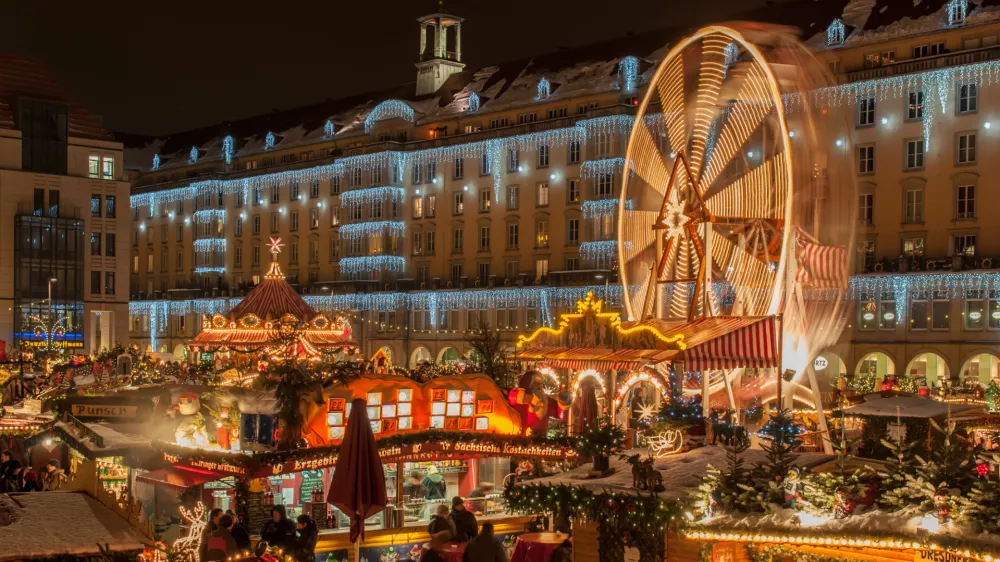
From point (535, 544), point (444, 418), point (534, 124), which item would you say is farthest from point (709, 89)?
point (534, 124)

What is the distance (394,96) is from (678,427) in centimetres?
6872

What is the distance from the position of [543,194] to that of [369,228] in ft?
40.9

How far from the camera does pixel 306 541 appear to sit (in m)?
18.1

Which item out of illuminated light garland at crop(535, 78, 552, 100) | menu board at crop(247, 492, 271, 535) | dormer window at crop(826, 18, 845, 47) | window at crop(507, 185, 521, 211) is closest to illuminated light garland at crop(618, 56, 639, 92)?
illuminated light garland at crop(535, 78, 552, 100)

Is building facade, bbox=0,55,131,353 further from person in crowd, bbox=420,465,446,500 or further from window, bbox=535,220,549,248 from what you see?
person in crowd, bbox=420,465,446,500

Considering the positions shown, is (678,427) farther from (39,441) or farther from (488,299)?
(488,299)

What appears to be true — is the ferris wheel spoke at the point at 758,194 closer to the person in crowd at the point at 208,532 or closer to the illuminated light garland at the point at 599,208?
the person in crowd at the point at 208,532

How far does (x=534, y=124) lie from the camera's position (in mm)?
74125

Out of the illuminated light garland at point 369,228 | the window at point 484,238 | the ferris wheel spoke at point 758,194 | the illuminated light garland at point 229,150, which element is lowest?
the ferris wheel spoke at point 758,194

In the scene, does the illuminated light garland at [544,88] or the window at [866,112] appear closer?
the window at [866,112]

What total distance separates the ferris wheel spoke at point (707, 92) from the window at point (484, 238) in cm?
4836

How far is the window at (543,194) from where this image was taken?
245ft

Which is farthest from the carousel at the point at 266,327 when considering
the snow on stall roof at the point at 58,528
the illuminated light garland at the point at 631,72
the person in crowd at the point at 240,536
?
the illuminated light garland at the point at 631,72

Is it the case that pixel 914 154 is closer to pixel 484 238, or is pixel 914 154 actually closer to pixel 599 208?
pixel 599 208
